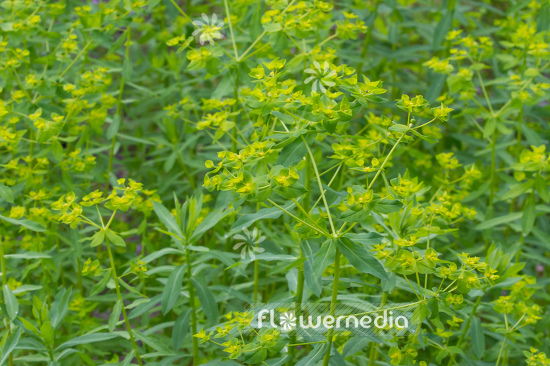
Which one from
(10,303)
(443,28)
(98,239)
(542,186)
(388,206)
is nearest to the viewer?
(388,206)

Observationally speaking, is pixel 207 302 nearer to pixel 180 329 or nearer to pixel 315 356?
pixel 180 329

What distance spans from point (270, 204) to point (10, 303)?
88 cm

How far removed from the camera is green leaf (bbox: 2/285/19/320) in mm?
1735

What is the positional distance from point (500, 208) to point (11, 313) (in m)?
2.26

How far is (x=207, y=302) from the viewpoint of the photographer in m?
1.81

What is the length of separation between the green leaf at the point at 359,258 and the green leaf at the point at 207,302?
61cm

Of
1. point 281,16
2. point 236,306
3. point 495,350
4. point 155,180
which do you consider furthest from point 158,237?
point 495,350

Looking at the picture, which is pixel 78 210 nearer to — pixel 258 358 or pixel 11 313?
pixel 11 313

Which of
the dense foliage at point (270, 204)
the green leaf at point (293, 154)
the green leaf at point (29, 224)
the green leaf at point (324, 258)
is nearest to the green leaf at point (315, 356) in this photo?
the dense foliage at point (270, 204)

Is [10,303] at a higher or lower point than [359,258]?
lower

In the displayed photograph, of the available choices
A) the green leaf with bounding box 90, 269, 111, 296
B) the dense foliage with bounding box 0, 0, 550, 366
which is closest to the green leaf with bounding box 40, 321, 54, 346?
the dense foliage with bounding box 0, 0, 550, 366

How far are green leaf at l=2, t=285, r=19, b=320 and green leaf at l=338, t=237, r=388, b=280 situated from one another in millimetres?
1065

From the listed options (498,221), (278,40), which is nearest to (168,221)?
(278,40)

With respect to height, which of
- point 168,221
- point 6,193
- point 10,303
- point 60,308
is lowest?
point 60,308
